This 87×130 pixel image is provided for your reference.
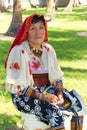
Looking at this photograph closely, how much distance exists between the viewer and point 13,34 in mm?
17922

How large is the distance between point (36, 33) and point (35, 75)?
0.49m

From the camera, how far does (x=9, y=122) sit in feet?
20.7

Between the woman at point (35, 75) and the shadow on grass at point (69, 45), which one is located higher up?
the woman at point (35, 75)

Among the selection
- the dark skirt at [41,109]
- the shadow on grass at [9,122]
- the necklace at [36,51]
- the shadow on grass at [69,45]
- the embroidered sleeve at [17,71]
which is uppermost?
the necklace at [36,51]

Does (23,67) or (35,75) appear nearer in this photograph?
(23,67)

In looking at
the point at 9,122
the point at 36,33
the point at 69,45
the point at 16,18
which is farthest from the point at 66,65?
the point at 16,18

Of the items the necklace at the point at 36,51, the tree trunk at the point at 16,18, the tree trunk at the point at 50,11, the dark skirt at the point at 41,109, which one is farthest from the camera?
the tree trunk at the point at 50,11

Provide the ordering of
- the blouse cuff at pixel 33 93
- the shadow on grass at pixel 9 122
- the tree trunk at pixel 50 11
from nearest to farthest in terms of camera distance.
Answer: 1. the blouse cuff at pixel 33 93
2. the shadow on grass at pixel 9 122
3. the tree trunk at pixel 50 11

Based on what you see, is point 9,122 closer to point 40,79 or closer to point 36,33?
point 40,79

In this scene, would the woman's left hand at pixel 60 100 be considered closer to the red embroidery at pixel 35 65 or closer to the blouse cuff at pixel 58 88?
the blouse cuff at pixel 58 88

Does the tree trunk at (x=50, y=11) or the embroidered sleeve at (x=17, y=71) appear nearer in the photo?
the embroidered sleeve at (x=17, y=71)

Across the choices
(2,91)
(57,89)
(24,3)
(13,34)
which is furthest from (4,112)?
(24,3)

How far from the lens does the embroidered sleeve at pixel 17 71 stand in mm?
4688

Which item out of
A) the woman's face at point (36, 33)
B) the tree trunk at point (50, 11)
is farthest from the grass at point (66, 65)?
the tree trunk at point (50, 11)
